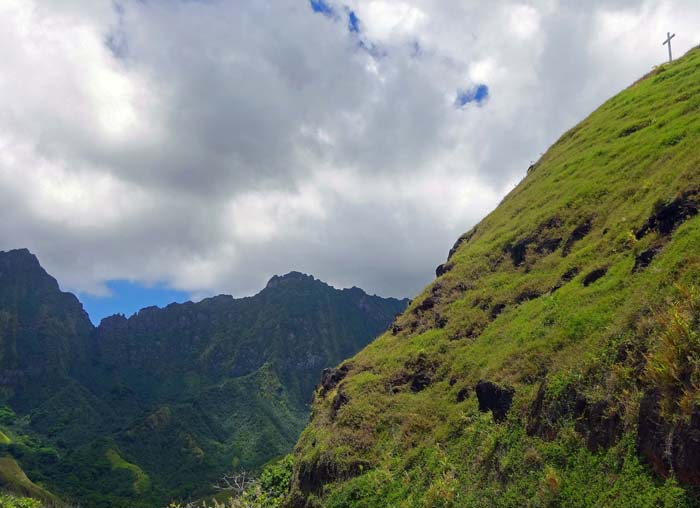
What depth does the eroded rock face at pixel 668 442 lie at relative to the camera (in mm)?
9430

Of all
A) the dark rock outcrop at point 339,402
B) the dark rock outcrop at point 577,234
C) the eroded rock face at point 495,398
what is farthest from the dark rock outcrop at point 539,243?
the dark rock outcrop at point 339,402

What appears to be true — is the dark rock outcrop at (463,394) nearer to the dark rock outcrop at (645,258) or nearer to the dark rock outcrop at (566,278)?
the dark rock outcrop at (566,278)

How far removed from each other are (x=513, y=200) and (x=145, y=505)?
140 metres

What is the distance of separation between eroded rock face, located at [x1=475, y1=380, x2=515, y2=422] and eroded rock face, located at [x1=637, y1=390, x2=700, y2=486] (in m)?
6.24

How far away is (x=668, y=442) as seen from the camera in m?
10.0

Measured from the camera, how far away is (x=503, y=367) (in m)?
19.3

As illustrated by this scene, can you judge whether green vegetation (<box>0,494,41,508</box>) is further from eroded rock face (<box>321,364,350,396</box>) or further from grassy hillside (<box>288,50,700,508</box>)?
eroded rock face (<box>321,364,350,396</box>)

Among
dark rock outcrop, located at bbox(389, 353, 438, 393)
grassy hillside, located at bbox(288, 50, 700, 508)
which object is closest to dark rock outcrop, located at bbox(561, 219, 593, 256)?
grassy hillside, located at bbox(288, 50, 700, 508)

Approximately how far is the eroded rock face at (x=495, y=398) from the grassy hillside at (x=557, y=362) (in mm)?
79

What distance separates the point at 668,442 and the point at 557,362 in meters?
6.00

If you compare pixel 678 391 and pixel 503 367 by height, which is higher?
pixel 503 367

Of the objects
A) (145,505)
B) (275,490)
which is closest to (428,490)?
(275,490)

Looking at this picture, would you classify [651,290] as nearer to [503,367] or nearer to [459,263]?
[503,367]

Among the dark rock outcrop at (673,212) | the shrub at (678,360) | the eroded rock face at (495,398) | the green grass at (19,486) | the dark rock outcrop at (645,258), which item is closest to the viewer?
the shrub at (678,360)
